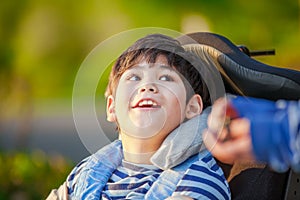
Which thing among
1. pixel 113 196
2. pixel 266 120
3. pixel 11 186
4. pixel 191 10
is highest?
pixel 191 10

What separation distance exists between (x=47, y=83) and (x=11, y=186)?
701mm

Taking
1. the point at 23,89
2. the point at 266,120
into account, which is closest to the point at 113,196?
the point at 266,120

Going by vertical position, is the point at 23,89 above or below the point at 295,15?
below

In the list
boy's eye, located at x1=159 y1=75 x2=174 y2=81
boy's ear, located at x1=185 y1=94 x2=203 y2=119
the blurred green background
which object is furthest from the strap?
the blurred green background

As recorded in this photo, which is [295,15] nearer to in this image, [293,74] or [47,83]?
[47,83]

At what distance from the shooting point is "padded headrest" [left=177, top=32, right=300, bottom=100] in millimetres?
1803

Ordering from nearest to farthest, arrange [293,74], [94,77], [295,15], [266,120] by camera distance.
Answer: [266,120]
[293,74]
[94,77]
[295,15]

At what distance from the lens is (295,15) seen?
4.42 m

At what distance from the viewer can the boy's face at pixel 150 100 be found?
1.82 meters

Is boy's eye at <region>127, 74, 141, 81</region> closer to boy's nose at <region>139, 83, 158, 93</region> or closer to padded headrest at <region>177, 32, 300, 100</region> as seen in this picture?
boy's nose at <region>139, 83, 158, 93</region>

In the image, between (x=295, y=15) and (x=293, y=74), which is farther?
(x=295, y=15)

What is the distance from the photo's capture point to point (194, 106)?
6.23 ft

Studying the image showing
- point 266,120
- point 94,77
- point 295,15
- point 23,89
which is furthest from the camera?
point 23,89

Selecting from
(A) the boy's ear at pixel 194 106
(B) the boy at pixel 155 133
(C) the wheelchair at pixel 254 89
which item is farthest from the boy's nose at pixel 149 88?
(C) the wheelchair at pixel 254 89
